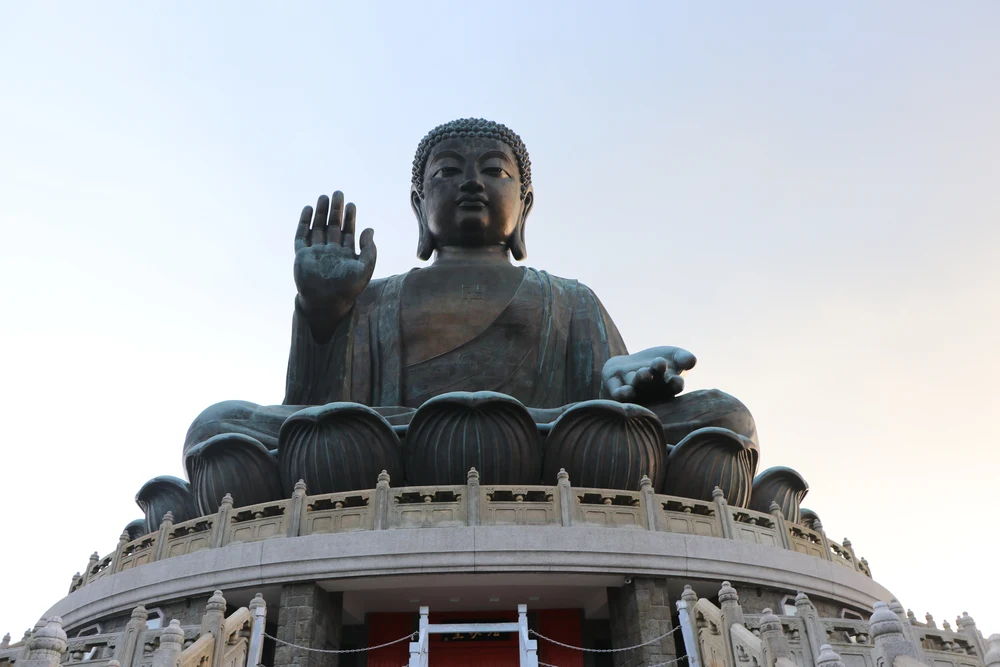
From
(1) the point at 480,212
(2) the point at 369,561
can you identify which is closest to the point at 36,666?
(2) the point at 369,561

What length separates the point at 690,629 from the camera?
22.0 feet

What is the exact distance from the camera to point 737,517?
9.81m

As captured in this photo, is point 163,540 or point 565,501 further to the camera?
point 163,540

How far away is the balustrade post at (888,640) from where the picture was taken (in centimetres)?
515

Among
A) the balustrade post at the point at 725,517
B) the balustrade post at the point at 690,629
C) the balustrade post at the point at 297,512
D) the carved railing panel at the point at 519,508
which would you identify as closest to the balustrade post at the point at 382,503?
the balustrade post at the point at 297,512

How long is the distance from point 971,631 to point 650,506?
283 cm

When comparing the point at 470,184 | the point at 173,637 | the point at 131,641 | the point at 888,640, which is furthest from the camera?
the point at 470,184

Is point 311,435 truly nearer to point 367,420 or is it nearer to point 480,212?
point 367,420

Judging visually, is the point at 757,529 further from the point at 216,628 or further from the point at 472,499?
the point at 216,628

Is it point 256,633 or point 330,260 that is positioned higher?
point 330,260

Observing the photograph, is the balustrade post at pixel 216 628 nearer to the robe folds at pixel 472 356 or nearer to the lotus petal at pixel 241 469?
the lotus petal at pixel 241 469

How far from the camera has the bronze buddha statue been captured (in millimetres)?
9875

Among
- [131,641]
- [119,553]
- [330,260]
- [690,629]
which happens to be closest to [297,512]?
[119,553]

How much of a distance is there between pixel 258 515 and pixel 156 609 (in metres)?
1.24
